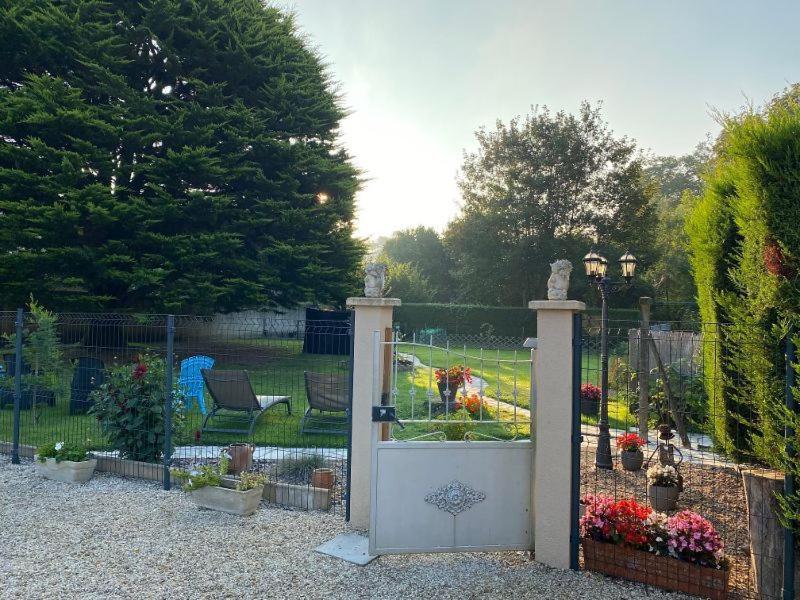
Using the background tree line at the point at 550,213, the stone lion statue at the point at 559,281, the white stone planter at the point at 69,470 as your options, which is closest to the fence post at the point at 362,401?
the stone lion statue at the point at 559,281

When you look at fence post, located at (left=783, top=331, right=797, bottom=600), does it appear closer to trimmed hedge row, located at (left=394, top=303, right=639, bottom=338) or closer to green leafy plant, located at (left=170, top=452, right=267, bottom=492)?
green leafy plant, located at (left=170, top=452, right=267, bottom=492)

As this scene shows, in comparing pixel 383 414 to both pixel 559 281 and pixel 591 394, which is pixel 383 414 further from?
pixel 591 394

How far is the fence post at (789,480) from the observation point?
3107 mm

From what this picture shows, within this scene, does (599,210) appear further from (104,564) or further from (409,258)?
(104,564)

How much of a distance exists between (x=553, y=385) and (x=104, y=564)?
3.55m

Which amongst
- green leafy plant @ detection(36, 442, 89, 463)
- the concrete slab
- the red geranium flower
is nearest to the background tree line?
the red geranium flower

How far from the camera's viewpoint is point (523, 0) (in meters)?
7.68

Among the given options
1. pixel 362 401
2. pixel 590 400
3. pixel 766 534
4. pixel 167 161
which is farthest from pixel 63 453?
pixel 167 161

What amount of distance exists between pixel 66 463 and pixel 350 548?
368 centimetres

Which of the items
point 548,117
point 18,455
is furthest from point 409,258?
point 18,455

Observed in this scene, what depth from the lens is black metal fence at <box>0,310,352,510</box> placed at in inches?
219

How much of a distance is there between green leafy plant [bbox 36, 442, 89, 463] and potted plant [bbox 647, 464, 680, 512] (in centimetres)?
609

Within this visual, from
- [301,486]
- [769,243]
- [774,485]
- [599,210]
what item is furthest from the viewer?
[599,210]

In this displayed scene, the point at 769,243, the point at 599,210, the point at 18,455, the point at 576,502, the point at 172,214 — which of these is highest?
the point at 599,210
